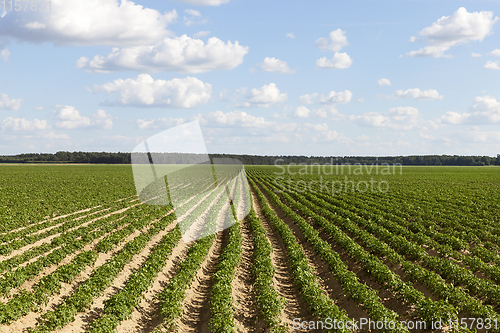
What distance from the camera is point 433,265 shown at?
12977mm

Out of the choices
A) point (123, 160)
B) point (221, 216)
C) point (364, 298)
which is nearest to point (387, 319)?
point (364, 298)

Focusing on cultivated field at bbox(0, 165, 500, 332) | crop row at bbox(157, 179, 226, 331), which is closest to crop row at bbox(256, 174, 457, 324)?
cultivated field at bbox(0, 165, 500, 332)

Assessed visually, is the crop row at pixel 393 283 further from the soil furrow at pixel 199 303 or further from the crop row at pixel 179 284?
the crop row at pixel 179 284

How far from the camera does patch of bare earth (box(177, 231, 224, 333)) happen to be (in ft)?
31.3

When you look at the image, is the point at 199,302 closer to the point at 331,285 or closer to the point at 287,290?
the point at 287,290

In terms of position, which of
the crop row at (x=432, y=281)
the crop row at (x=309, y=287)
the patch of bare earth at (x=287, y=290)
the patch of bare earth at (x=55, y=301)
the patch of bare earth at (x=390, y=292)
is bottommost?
the patch of bare earth at (x=287, y=290)

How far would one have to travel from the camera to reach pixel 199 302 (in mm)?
10977

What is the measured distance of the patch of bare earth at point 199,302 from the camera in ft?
31.3

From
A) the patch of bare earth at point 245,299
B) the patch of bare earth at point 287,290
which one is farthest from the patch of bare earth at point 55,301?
the patch of bare earth at point 287,290

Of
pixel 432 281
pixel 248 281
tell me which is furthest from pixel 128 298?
pixel 432 281

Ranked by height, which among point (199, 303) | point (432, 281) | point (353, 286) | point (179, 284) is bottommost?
point (199, 303)

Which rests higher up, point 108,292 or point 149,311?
point 108,292

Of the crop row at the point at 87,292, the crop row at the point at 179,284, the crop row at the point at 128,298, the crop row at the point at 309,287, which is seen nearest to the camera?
the crop row at the point at 128,298

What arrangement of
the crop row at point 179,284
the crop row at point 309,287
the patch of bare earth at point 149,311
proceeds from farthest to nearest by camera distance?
the crop row at point 179,284
the patch of bare earth at point 149,311
the crop row at point 309,287
